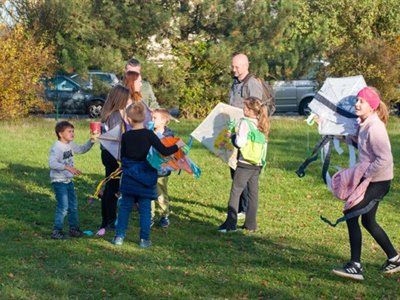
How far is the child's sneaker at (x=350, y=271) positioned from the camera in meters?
6.89

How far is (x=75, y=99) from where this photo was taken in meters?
27.3

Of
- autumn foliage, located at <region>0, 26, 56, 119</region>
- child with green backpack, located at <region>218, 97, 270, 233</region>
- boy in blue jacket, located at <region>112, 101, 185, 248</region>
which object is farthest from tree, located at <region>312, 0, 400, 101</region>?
boy in blue jacket, located at <region>112, 101, 185, 248</region>

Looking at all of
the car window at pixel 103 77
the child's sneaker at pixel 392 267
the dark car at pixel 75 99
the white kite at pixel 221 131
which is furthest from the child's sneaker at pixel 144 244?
the dark car at pixel 75 99

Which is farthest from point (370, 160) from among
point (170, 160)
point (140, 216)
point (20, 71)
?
point (20, 71)

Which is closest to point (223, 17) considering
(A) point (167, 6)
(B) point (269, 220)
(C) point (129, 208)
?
(A) point (167, 6)

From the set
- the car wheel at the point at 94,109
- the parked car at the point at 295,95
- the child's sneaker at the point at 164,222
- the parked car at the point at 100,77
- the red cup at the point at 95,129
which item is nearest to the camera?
the red cup at the point at 95,129

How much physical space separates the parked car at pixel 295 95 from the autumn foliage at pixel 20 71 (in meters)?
8.30

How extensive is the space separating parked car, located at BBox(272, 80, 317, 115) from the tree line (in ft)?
5.20

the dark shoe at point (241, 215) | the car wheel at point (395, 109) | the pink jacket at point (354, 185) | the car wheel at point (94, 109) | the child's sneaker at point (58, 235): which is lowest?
the car wheel at point (94, 109)

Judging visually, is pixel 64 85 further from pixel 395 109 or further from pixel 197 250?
pixel 197 250

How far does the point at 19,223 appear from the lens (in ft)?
30.2

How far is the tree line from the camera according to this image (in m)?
23.2

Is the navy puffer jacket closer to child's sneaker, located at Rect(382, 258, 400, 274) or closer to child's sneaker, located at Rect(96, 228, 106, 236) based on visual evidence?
child's sneaker, located at Rect(96, 228, 106, 236)

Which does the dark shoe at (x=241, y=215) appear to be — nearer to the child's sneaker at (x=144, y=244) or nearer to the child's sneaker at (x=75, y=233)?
the child's sneaker at (x=144, y=244)
